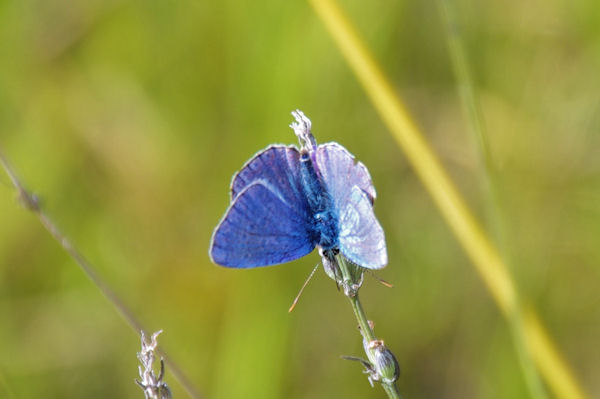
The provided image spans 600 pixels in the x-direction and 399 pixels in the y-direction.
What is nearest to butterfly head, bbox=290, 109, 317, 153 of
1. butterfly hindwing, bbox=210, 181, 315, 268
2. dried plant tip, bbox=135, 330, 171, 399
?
butterfly hindwing, bbox=210, 181, 315, 268

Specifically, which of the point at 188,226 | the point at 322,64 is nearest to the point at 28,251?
the point at 188,226

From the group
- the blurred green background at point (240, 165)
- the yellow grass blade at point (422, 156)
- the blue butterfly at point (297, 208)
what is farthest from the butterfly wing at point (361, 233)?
the blurred green background at point (240, 165)

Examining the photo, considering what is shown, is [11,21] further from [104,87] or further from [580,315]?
[580,315]

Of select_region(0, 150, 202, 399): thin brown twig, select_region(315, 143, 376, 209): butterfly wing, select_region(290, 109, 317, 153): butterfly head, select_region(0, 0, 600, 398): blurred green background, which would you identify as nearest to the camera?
select_region(315, 143, 376, 209): butterfly wing

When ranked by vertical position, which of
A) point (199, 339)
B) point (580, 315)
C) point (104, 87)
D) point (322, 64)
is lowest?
point (580, 315)

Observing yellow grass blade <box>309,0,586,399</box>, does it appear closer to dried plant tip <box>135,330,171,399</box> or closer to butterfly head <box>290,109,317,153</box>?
butterfly head <box>290,109,317,153</box>

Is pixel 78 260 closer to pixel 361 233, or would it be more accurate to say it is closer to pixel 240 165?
pixel 361 233

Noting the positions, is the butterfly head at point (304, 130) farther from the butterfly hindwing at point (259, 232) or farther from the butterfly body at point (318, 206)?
the butterfly hindwing at point (259, 232)
